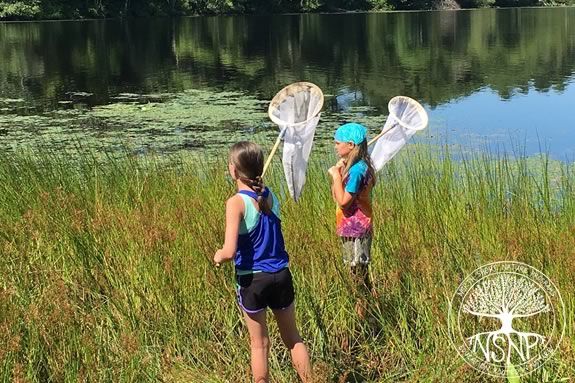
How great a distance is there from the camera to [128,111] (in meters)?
12.7

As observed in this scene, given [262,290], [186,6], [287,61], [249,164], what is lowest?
[262,290]

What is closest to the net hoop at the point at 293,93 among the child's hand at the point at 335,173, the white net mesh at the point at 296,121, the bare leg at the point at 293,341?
the white net mesh at the point at 296,121

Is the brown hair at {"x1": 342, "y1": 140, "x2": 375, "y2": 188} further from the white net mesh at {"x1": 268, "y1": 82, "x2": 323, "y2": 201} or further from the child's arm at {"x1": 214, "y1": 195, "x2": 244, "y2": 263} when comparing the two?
the child's arm at {"x1": 214, "y1": 195, "x2": 244, "y2": 263}

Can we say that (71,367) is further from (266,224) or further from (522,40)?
(522,40)

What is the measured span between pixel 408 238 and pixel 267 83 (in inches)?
540

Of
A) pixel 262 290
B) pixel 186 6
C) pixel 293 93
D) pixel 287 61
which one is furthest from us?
pixel 186 6

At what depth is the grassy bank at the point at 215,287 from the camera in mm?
2572

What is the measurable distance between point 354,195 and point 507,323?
85cm

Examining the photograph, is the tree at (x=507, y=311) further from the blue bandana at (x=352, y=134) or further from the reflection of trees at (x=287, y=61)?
the reflection of trees at (x=287, y=61)

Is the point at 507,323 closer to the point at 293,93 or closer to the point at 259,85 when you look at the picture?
the point at 293,93

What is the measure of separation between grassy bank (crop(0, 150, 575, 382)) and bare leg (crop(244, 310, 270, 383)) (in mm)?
171

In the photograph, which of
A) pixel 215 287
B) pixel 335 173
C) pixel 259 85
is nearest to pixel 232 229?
pixel 335 173

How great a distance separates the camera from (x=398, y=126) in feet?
10.1

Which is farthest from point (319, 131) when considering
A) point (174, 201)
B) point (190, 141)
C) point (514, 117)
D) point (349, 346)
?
point (349, 346)
